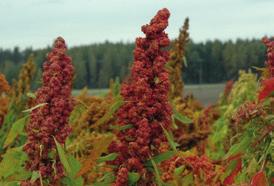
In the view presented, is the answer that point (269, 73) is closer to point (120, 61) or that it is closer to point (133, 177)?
point (133, 177)

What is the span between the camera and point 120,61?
118625mm

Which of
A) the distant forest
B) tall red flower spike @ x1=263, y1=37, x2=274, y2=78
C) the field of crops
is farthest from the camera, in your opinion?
the distant forest

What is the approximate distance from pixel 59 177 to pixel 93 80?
11299cm

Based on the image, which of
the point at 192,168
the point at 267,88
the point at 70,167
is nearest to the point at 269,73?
the point at 267,88

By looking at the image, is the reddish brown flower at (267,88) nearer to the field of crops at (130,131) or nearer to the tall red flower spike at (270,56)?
the field of crops at (130,131)

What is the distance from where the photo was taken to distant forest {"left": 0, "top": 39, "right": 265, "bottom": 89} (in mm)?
94931

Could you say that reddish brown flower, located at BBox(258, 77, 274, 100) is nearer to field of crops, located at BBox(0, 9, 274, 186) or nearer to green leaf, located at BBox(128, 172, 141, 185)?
field of crops, located at BBox(0, 9, 274, 186)

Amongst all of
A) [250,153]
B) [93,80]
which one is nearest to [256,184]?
[250,153]

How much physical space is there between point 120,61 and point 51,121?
11521 centimetres

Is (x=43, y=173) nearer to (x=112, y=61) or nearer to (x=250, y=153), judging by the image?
(x=250, y=153)

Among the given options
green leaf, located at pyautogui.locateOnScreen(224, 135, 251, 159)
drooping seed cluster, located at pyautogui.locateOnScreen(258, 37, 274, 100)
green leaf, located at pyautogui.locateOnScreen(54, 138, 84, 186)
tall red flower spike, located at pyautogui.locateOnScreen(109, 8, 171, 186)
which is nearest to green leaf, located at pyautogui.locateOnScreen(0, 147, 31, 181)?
green leaf, located at pyautogui.locateOnScreen(54, 138, 84, 186)

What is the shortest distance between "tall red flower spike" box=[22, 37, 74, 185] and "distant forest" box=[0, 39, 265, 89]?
75.7 meters

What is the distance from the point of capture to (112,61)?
118 m

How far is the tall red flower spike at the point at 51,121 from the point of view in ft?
11.6
